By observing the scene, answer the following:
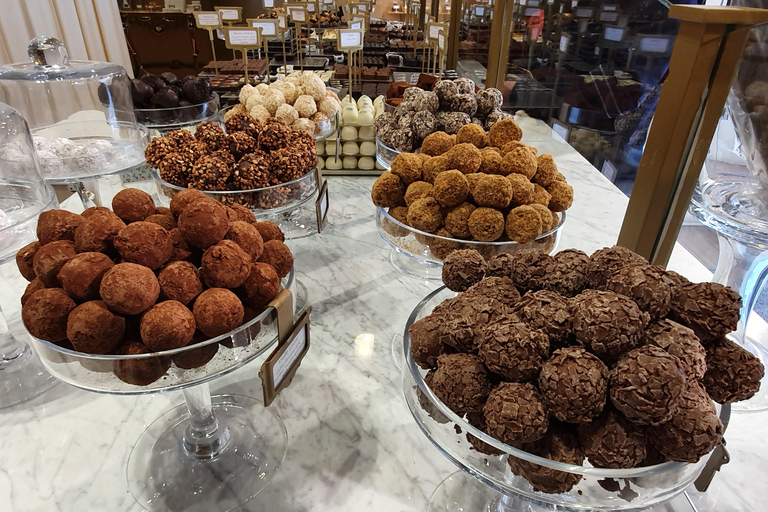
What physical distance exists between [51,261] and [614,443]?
0.77m

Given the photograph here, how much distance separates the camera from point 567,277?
708mm

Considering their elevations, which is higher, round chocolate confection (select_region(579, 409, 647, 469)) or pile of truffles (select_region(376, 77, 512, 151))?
pile of truffles (select_region(376, 77, 512, 151))

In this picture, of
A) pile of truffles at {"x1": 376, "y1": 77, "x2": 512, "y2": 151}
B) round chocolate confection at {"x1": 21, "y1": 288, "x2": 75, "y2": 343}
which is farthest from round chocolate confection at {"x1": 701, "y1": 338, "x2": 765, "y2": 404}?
pile of truffles at {"x1": 376, "y1": 77, "x2": 512, "y2": 151}

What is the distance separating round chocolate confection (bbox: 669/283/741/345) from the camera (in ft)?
2.00

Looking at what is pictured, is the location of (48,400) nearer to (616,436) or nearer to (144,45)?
(616,436)

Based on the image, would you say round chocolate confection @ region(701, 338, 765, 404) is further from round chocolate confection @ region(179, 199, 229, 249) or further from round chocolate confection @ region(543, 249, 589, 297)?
round chocolate confection @ region(179, 199, 229, 249)

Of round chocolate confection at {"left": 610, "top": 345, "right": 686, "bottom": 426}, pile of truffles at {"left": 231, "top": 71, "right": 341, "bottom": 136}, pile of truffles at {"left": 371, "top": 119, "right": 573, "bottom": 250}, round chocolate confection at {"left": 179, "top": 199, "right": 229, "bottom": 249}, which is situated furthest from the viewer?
pile of truffles at {"left": 231, "top": 71, "right": 341, "bottom": 136}

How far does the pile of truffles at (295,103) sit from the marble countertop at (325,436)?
2.10 ft

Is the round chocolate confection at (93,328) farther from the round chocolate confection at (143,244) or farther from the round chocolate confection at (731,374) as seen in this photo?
the round chocolate confection at (731,374)

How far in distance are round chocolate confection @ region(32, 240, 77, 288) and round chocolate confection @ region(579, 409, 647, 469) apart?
0.73 m

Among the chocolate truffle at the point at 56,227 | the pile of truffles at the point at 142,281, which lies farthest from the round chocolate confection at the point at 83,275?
the chocolate truffle at the point at 56,227

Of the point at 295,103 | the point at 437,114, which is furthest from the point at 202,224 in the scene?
the point at 295,103

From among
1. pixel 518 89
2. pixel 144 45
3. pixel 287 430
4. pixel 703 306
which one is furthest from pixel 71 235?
pixel 144 45

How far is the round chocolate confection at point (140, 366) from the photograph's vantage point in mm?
643
